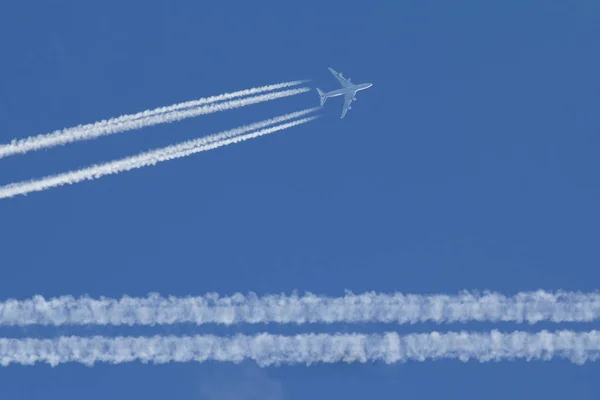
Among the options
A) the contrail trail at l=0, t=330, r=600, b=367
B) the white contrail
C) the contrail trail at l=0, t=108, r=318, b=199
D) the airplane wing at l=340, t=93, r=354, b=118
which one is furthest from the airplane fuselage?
the contrail trail at l=0, t=330, r=600, b=367

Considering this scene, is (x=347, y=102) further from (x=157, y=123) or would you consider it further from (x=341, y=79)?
(x=157, y=123)

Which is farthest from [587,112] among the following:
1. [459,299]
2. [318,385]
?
[318,385]

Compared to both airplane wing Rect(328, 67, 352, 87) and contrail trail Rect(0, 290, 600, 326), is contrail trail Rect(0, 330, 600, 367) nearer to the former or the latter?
contrail trail Rect(0, 290, 600, 326)

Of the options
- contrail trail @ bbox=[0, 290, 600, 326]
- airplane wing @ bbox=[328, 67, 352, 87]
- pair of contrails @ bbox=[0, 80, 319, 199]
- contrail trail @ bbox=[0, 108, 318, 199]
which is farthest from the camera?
airplane wing @ bbox=[328, 67, 352, 87]

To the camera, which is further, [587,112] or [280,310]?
[587,112]

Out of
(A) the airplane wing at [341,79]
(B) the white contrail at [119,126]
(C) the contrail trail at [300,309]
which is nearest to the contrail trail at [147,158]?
(B) the white contrail at [119,126]

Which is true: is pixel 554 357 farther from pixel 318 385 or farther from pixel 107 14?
pixel 107 14
